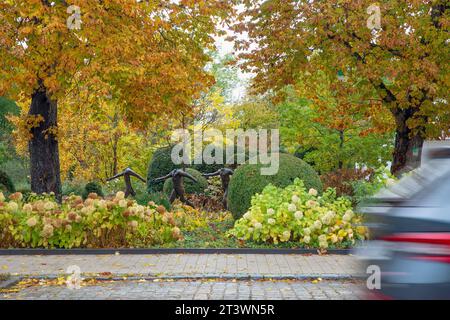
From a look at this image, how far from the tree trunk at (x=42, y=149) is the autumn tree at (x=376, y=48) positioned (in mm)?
6566

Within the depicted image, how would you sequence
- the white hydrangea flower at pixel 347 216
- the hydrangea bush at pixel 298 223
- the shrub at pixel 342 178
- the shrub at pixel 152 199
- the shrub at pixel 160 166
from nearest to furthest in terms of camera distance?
the hydrangea bush at pixel 298 223
the white hydrangea flower at pixel 347 216
the shrub at pixel 152 199
the shrub at pixel 342 178
the shrub at pixel 160 166

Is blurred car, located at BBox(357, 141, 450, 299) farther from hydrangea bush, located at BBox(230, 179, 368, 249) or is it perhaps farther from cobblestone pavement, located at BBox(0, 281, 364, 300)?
hydrangea bush, located at BBox(230, 179, 368, 249)

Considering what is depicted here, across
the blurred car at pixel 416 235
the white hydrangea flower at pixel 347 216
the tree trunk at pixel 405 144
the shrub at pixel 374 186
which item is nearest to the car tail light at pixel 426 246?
the blurred car at pixel 416 235

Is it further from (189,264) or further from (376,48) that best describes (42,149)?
(376,48)

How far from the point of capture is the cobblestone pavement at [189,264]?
931cm

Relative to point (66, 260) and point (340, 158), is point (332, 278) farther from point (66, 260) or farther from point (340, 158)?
point (340, 158)

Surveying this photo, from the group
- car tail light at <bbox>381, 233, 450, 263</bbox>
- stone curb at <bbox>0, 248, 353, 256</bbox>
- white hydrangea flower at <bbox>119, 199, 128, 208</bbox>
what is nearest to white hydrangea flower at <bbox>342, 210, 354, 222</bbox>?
stone curb at <bbox>0, 248, 353, 256</bbox>

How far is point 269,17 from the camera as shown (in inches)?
759

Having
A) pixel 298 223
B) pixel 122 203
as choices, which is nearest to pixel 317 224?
pixel 298 223

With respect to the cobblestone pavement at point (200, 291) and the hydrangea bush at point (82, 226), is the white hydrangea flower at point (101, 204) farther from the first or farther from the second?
the cobblestone pavement at point (200, 291)

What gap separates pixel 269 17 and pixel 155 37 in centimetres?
411

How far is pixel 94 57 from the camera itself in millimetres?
14172

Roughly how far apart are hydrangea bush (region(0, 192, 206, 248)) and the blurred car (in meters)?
7.28

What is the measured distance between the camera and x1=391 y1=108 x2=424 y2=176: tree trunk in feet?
60.4
